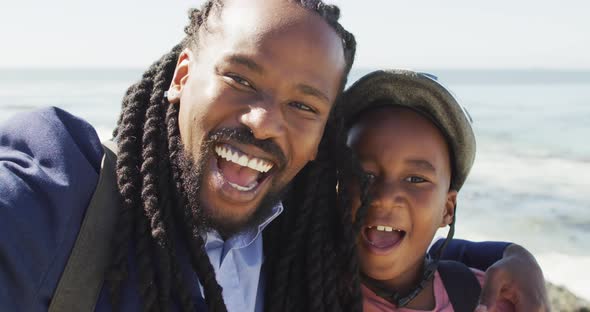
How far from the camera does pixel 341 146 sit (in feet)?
9.56

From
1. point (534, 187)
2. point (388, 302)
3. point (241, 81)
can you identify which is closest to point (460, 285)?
point (388, 302)

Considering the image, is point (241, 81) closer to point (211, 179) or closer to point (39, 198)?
point (211, 179)

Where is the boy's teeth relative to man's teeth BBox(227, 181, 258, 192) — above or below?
below

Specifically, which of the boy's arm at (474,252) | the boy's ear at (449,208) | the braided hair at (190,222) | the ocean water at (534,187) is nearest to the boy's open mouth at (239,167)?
the braided hair at (190,222)

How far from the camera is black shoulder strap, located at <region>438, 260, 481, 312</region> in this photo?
303 centimetres

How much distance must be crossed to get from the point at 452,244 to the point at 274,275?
4.09 ft

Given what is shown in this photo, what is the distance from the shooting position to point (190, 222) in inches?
95.1

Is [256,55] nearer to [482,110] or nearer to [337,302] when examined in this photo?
[337,302]

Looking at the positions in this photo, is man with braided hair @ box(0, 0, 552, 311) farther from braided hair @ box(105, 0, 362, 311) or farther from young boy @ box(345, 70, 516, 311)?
young boy @ box(345, 70, 516, 311)

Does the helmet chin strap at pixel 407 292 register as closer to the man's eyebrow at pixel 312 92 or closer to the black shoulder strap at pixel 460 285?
the black shoulder strap at pixel 460 285

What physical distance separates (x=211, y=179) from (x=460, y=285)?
134cm

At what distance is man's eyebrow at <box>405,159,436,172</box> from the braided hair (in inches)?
11.5

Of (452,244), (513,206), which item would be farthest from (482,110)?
(452,244)

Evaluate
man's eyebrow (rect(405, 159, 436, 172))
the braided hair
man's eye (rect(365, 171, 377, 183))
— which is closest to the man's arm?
the braided hair
